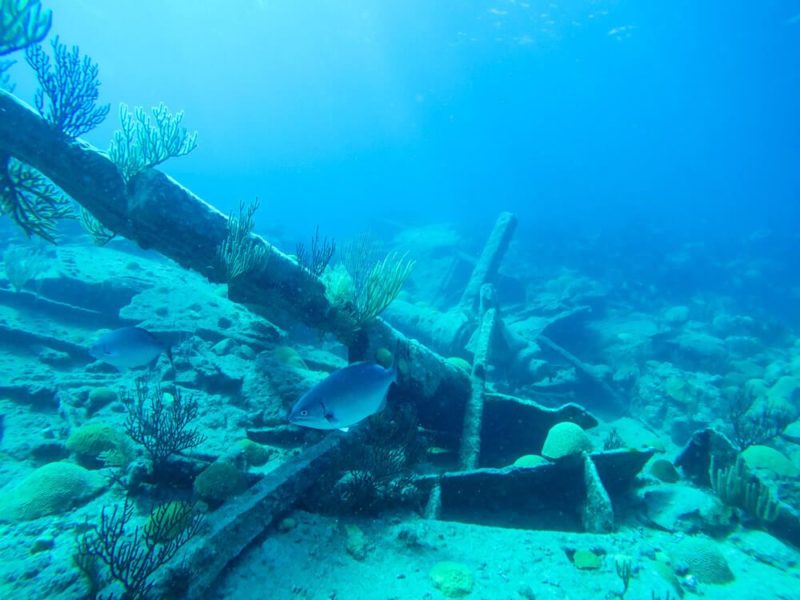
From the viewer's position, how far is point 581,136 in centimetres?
11525

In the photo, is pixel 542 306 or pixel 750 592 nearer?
pixel 750 592

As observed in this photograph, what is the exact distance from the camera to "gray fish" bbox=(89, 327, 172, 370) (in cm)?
417

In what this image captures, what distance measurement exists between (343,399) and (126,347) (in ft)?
9.75

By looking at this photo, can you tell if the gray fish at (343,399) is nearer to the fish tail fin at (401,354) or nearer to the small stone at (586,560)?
the fish tail fin at (401,354)

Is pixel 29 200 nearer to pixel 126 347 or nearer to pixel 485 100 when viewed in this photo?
pixel 126 347

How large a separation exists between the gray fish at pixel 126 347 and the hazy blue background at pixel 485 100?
35023mm

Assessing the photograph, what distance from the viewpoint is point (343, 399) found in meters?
2.88

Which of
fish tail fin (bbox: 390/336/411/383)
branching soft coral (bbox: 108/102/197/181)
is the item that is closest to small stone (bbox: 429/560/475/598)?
fish tail fin (bbox: 390/336/411/383)

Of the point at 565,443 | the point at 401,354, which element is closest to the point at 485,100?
the point at 401,354

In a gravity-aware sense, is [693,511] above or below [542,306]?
below

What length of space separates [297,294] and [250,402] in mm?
1662

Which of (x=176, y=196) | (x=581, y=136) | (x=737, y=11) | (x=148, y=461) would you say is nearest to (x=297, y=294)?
(x=176, y=196)

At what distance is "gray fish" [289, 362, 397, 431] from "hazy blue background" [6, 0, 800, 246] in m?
35.2

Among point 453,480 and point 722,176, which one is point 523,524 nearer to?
point 453,480
